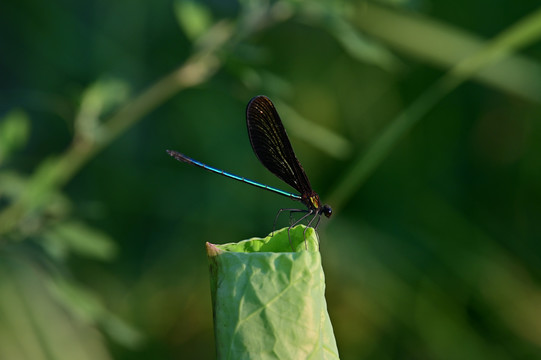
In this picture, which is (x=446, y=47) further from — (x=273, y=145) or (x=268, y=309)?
(x=268, y=309)

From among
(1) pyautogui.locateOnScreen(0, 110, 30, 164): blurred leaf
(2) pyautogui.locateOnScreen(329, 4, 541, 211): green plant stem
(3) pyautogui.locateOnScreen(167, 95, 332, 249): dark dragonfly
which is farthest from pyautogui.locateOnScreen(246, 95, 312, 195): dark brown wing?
(1) pyautogui.locateOnScreen(0, 110, 30, 164): blurred leaf

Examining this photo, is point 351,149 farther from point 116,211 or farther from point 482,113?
point 116,211

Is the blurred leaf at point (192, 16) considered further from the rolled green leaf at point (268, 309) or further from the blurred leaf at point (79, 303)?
the rolled green leaf at point (268, 309)

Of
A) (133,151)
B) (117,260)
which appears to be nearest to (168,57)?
(133,151)

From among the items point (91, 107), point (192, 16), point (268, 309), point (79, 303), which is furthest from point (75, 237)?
point (268, 309)

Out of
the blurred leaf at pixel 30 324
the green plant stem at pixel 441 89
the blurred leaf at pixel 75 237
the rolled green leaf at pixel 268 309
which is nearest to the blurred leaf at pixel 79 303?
the blurred leaf at pixel 75 237
